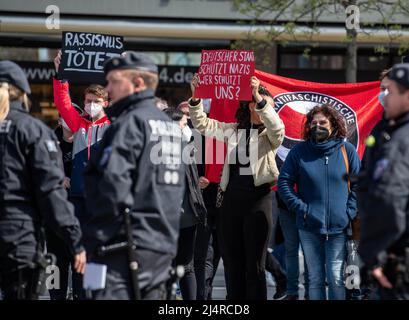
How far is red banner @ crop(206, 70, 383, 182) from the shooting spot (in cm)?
973

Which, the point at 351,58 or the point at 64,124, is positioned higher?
the point at 351,58

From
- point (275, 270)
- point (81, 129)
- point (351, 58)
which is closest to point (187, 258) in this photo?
point (81, 129)

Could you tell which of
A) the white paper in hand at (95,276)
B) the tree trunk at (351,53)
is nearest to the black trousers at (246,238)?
the white paper in hand at (95,276)

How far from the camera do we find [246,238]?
787 centimetres

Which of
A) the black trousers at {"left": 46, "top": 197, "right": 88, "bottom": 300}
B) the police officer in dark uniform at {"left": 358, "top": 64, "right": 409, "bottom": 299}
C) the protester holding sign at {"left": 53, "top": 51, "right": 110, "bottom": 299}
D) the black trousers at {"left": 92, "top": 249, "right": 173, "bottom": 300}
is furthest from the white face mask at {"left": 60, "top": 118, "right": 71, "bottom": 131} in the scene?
the police officer in dark uniform at {"left": 358, "top": 64, "right": 409, "bottom": 299}

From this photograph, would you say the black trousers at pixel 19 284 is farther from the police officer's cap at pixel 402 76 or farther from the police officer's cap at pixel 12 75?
the police officer's cap at pixel 402 76

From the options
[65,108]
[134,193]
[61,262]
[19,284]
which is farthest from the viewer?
[65,108]

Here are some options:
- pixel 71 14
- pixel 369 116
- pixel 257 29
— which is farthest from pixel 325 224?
pixel 71 14

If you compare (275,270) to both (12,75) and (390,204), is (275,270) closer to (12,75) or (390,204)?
(12,75)

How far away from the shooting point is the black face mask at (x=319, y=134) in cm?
810

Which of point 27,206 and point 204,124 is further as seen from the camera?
point 204,124

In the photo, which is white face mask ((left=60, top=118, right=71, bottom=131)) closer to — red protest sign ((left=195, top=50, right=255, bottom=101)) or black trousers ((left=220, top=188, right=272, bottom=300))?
red protest sign ((left=195, top=50, right=255, bottom=101))

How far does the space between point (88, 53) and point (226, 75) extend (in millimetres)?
1305

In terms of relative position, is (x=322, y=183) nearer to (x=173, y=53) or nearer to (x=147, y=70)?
(x=147, y=70)
